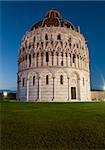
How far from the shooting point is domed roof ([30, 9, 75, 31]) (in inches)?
1747

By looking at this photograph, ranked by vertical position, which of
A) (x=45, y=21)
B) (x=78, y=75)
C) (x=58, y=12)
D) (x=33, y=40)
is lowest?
(x=78, y=75)

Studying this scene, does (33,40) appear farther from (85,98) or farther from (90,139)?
(90,139)

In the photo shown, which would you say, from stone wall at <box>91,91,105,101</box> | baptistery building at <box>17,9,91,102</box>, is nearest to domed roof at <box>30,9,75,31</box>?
baptistery building at <box>17,9,91,102</box>

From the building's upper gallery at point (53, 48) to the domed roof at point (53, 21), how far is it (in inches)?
10.9

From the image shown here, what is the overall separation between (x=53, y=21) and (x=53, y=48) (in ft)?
35.6

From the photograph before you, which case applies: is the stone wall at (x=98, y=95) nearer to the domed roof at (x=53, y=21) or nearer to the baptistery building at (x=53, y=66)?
the baptistery building at (x=53, y=66)

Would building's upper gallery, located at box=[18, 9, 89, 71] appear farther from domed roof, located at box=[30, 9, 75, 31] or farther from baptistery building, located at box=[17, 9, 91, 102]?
domed roof, located at box=[30, 9, 75, 31]

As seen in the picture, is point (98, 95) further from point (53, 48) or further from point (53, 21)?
point (53, 21)

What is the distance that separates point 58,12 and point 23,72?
2332 cm

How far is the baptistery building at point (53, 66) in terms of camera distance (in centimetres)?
3788

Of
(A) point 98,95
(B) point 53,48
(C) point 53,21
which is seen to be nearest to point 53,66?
(B) point 53,48

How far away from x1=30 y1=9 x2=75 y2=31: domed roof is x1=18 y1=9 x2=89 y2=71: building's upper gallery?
0.91ft

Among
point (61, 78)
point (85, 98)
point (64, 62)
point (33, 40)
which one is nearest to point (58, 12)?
point (33, 40)

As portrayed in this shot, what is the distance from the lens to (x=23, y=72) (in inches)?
1666
